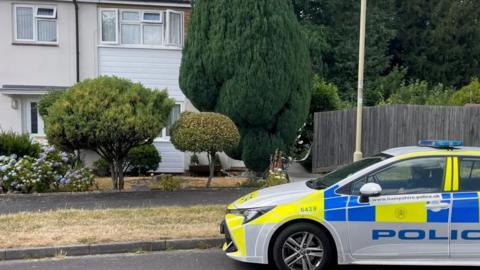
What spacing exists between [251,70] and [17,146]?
19.0ft

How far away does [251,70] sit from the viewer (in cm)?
1247

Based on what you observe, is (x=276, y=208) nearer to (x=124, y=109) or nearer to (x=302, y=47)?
(x=124, y=109)

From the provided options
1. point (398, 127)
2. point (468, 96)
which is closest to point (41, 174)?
point (398, 127)

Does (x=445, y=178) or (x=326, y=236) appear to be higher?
(x=445, y=178)

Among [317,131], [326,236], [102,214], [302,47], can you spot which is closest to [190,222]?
[102,214]

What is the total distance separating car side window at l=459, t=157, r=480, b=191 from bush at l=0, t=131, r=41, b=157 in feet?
31.4

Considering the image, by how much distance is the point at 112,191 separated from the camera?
10766 millimetres

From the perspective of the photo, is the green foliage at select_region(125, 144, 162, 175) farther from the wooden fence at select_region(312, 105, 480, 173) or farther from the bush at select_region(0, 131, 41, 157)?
the wooden fence at select_region(312, 105, 480, 173)

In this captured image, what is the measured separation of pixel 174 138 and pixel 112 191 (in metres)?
1.70

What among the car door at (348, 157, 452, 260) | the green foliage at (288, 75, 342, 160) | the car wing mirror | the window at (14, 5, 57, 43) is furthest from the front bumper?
the window at (14, 5, 57, 43)

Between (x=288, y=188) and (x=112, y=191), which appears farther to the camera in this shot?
(x=112, y=191)

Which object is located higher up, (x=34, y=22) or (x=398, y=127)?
(x=34, y=22)

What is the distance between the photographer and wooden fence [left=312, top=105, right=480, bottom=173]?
13.3m

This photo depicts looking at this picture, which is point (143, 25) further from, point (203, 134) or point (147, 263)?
point (147, 263)
